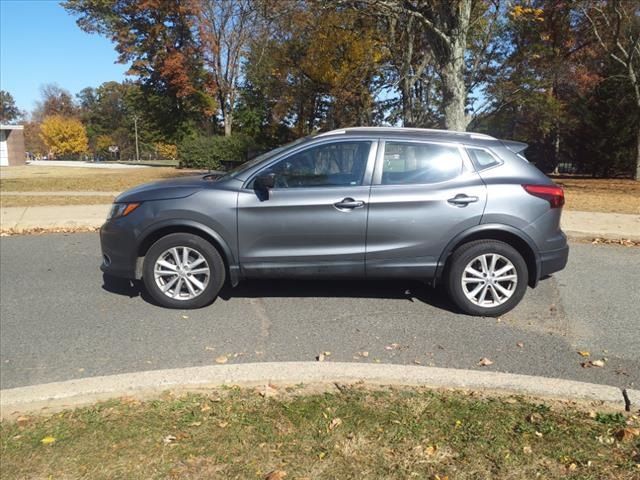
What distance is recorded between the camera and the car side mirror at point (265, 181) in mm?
5227

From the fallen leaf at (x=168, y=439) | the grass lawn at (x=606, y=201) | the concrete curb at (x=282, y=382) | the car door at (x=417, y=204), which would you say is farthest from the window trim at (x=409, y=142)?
the grass lawn at (x=606, y=201)

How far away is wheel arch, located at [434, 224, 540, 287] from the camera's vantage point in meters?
5.29

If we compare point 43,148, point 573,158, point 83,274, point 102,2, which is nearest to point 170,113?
point 102,2

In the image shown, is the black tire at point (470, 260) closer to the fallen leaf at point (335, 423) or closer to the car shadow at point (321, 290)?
the car shadow at point (321, 290)

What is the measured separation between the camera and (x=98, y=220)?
35.0 feet

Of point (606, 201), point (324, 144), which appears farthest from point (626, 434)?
Result: point (606, 201)

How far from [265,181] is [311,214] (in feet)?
1.74

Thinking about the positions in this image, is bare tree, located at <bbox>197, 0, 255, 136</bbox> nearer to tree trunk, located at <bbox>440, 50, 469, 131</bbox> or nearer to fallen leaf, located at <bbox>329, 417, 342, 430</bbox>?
tree trunk, located at <bbox>440, 50, 469, 131</bbox>

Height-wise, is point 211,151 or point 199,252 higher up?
point 211,151

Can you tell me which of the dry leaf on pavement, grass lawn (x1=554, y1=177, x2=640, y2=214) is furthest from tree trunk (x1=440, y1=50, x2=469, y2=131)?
the dry leaf on pavement

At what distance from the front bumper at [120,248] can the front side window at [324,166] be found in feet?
4.94

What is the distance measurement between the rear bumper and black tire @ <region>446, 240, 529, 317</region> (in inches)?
7.0

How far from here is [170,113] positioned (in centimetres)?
3944

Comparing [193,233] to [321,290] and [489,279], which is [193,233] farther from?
[489,279]
